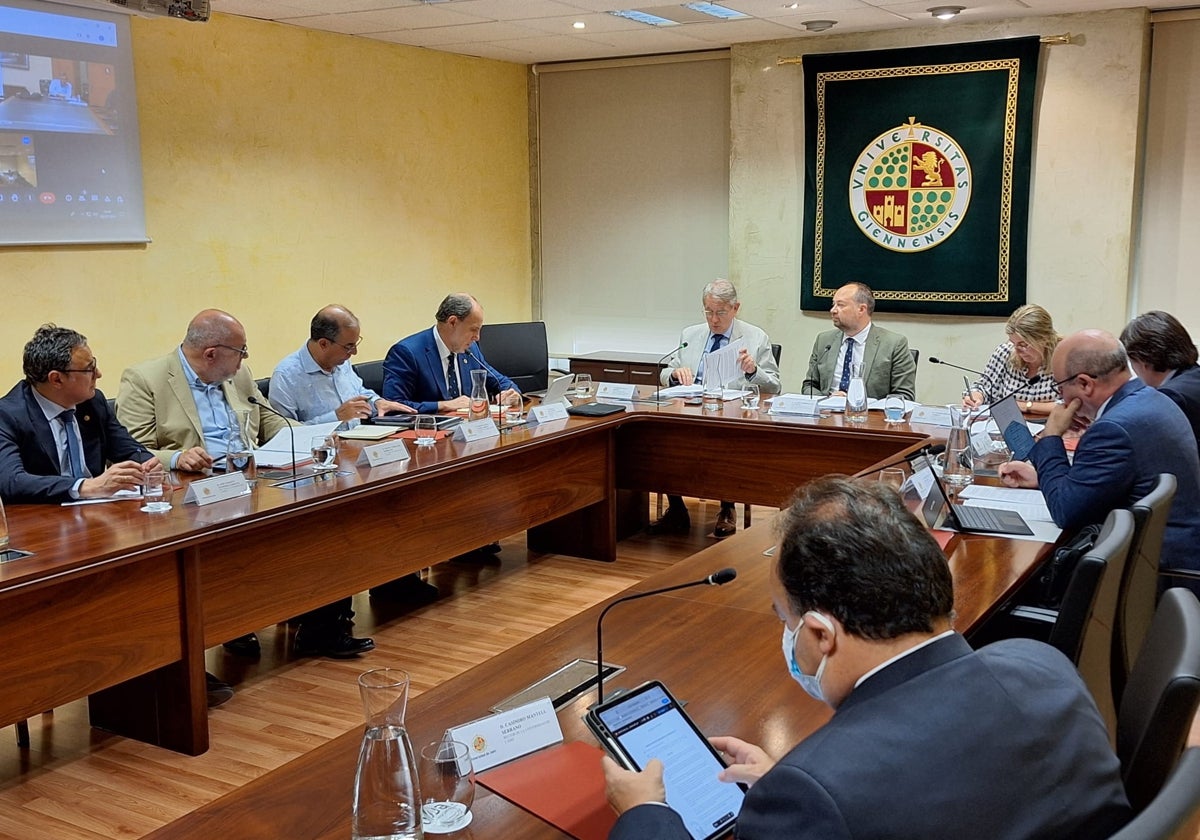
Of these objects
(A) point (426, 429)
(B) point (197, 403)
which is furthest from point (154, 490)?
(A) point (426, 429)

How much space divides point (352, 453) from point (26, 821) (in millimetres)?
1539

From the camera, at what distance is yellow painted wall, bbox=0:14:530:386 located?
204 inches

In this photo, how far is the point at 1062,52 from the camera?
579 cm

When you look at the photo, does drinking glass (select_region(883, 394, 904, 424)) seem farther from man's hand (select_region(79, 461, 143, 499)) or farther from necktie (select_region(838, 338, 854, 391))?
man's hand (select_region(79, 461, 143, 499))

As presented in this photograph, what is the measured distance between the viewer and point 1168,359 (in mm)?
3594

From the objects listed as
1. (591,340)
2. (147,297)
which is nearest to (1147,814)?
(147,297)

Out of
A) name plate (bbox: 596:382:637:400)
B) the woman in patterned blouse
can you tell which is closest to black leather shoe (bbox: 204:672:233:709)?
name plate (bbox: 596:382:637:400)

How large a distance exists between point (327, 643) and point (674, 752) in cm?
260

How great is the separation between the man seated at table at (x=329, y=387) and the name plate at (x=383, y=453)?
0.59 meters

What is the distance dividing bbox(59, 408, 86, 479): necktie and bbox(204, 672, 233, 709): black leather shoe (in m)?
0.73

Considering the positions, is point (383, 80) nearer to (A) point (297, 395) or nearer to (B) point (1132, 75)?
(A) point (297, 395)

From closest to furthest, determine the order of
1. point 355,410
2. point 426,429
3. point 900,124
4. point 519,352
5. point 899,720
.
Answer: point 899,720 < point 426,429 < point 355,410 < point 900,124 < point 519,352

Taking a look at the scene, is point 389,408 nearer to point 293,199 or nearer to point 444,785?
point 293,199

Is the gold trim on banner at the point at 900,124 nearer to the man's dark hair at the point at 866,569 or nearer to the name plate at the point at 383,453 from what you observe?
the name plate at the point at 383,453
